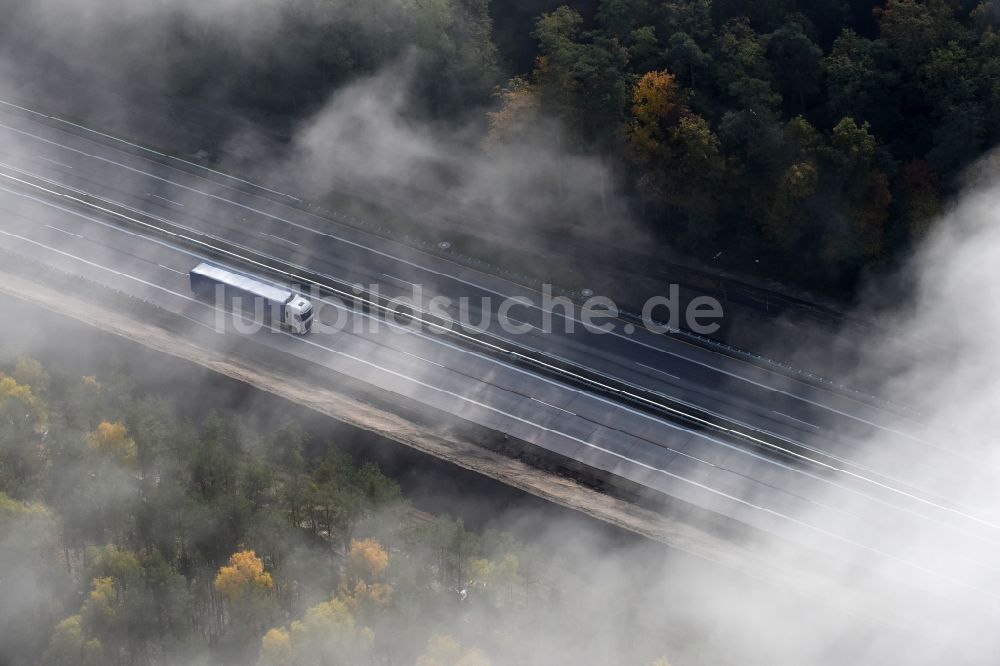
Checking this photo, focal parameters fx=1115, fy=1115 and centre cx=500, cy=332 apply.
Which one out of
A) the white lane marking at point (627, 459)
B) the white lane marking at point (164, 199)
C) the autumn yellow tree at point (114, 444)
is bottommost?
the autumn yellow tree at point (114, 444)

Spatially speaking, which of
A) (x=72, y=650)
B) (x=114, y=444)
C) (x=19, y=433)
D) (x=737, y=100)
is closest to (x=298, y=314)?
(x=114, y=444)

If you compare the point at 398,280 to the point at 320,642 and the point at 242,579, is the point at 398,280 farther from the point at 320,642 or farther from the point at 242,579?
the point at 320,642

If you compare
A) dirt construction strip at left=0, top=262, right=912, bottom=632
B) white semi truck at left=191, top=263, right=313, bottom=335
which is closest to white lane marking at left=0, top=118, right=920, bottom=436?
white semi truck at left=191, top=263, right=313, bottom=335

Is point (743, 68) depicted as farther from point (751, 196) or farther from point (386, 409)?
point (386, 409)

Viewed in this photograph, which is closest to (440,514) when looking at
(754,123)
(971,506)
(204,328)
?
(204,328)

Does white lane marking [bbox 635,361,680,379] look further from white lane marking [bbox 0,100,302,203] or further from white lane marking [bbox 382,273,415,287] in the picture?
white lane marking [bbox 0,100,302,203]

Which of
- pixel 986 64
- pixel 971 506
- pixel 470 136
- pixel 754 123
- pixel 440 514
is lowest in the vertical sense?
pixel 440 514

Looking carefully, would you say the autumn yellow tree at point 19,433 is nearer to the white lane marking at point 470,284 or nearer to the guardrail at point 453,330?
the guardrail at point 453,330

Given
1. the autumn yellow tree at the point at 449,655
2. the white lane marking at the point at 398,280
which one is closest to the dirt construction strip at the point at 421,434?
the white lane marking at the point at 398,280
